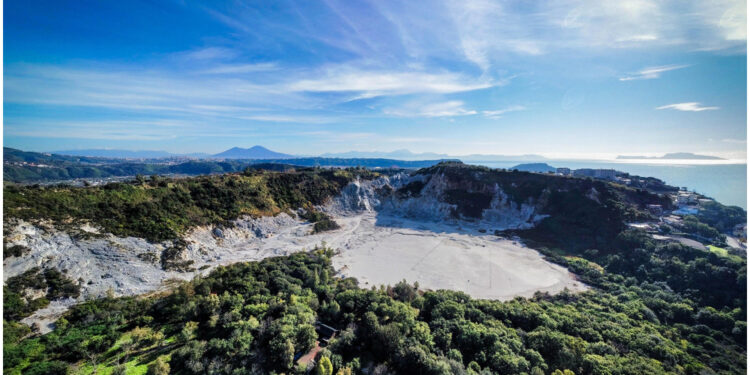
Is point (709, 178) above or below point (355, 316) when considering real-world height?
above

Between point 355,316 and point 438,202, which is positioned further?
point 438,202

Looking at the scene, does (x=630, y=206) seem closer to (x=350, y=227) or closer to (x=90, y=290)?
(x=350, y=227)

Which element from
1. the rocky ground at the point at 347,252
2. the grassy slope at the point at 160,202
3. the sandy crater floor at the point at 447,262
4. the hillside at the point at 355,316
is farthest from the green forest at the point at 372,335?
the grassy slope at the point at 160,202

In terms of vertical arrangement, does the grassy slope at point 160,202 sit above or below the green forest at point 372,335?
above

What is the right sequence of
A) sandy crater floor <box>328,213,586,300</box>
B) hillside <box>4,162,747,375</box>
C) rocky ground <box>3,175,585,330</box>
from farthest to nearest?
sandy crater floor <box>328,213,586,300</box> → rocky ground <box>3,175,585,330</box> → hillside <box>4,162,747,375</box>

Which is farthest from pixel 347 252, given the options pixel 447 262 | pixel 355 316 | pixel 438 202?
pixel 438 202

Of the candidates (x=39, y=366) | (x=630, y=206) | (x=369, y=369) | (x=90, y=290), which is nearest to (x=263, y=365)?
(x=369, y=369)

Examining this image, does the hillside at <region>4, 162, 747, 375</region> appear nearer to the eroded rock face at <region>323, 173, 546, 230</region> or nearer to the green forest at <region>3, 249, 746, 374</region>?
the green forest at <region>3, 249, 746, 374</region>

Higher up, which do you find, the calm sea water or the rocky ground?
the calm sea water

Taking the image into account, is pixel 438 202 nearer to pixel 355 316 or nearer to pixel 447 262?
pixel 447 262

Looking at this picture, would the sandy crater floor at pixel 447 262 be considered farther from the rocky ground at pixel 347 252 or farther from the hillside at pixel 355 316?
the hillside at pixel 355 316

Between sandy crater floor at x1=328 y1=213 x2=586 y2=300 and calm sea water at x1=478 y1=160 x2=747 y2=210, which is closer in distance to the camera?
sandy crater floor at x1=328 y1=213 x2=586 y2=300

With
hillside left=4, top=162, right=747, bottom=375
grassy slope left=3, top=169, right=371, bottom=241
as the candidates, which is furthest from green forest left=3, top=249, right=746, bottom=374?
grassy slope left=3, top=169, right=371, bottom=241
